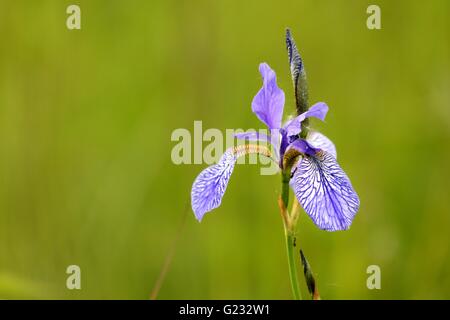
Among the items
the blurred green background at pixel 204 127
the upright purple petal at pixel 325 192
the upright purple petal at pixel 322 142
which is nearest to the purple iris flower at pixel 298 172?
the upright purple petal at pixel 325 192

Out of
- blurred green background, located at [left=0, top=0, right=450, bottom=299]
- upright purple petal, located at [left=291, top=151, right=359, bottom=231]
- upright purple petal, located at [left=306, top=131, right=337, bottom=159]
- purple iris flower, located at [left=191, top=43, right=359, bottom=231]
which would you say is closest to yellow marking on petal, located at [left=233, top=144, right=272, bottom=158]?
purple iris flower, located at [left=191, top=43, right=359, bottom=231]

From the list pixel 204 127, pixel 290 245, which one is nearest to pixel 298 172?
pixel 290 245

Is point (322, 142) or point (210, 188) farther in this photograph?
point (322, 142)

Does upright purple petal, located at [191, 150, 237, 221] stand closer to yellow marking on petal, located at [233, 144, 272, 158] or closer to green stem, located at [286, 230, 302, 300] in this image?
yellow marking on petal, located at [233, 144, 272, 158]

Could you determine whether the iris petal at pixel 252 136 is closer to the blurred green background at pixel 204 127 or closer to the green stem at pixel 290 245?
the green stem at pixel 290 245

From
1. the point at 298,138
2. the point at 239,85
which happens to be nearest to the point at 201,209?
the point at 298,138

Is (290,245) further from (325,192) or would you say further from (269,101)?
(269,101)
